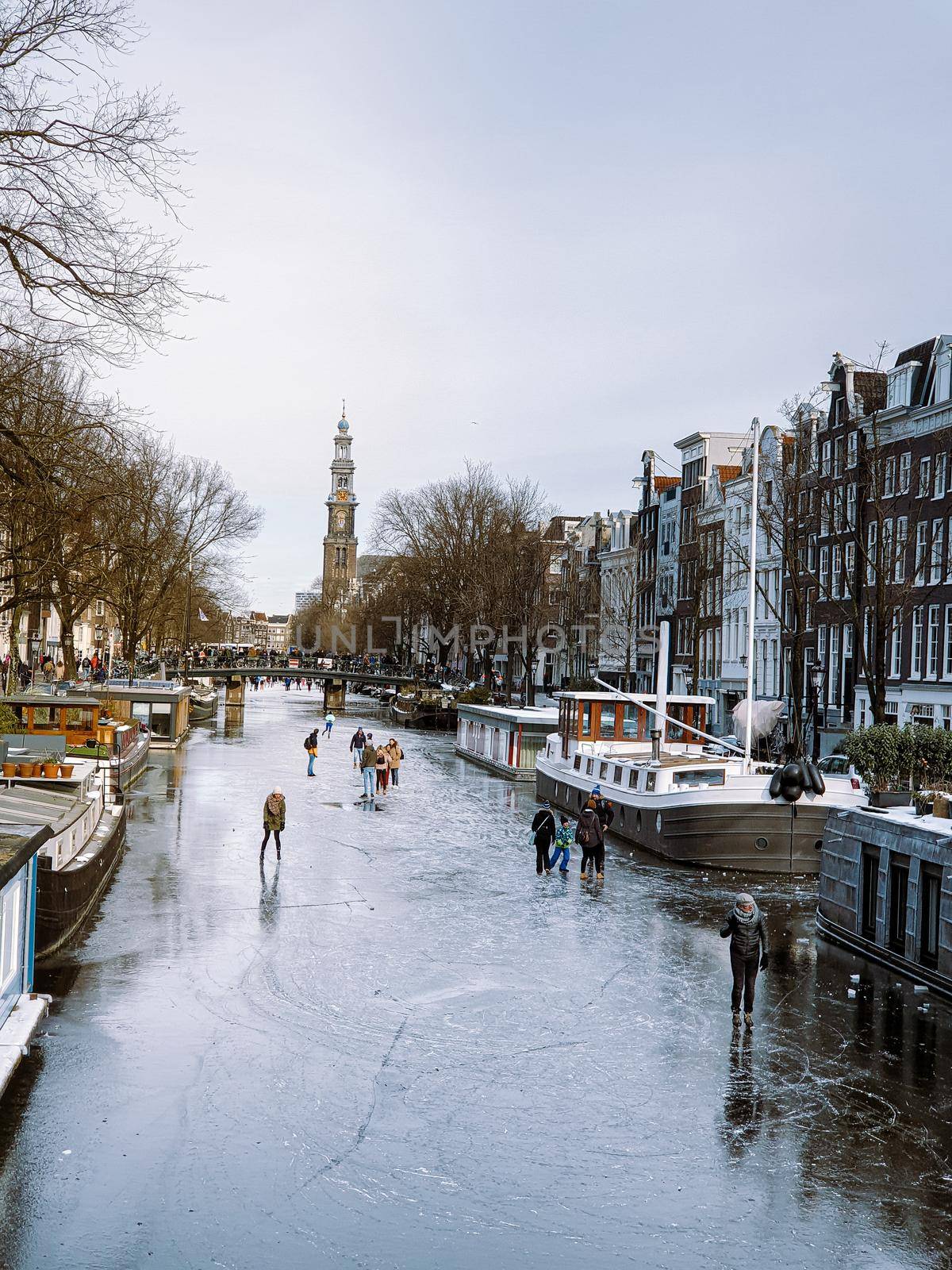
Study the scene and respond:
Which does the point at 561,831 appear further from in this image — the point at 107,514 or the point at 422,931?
the point at 107,514

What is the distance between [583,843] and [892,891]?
862 centimetres

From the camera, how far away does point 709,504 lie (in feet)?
254

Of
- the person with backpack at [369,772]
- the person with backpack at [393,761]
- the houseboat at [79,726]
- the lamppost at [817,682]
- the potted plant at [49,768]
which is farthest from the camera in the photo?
the lamppost at [817,682]

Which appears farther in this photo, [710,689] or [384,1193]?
[710,689]

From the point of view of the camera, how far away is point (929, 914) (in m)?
19.5

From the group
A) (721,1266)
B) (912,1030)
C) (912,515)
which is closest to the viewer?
(721,1266)

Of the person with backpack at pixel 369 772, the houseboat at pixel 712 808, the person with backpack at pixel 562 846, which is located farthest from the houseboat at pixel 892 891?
the person with backpack at pixel 369 772

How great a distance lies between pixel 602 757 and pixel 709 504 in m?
41.1

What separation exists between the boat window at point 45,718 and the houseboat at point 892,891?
974 inches

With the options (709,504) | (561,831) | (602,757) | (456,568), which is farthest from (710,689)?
(561,831)

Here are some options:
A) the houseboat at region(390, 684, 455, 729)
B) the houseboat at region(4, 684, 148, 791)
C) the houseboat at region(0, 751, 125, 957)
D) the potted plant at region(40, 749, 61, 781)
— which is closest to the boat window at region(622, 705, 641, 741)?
the houseboat at region(4, 684, 148, 791)

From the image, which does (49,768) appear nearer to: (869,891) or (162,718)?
(869,891)

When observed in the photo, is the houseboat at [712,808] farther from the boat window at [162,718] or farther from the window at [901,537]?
the boat window at [162,718]

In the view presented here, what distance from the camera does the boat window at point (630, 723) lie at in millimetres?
42531
